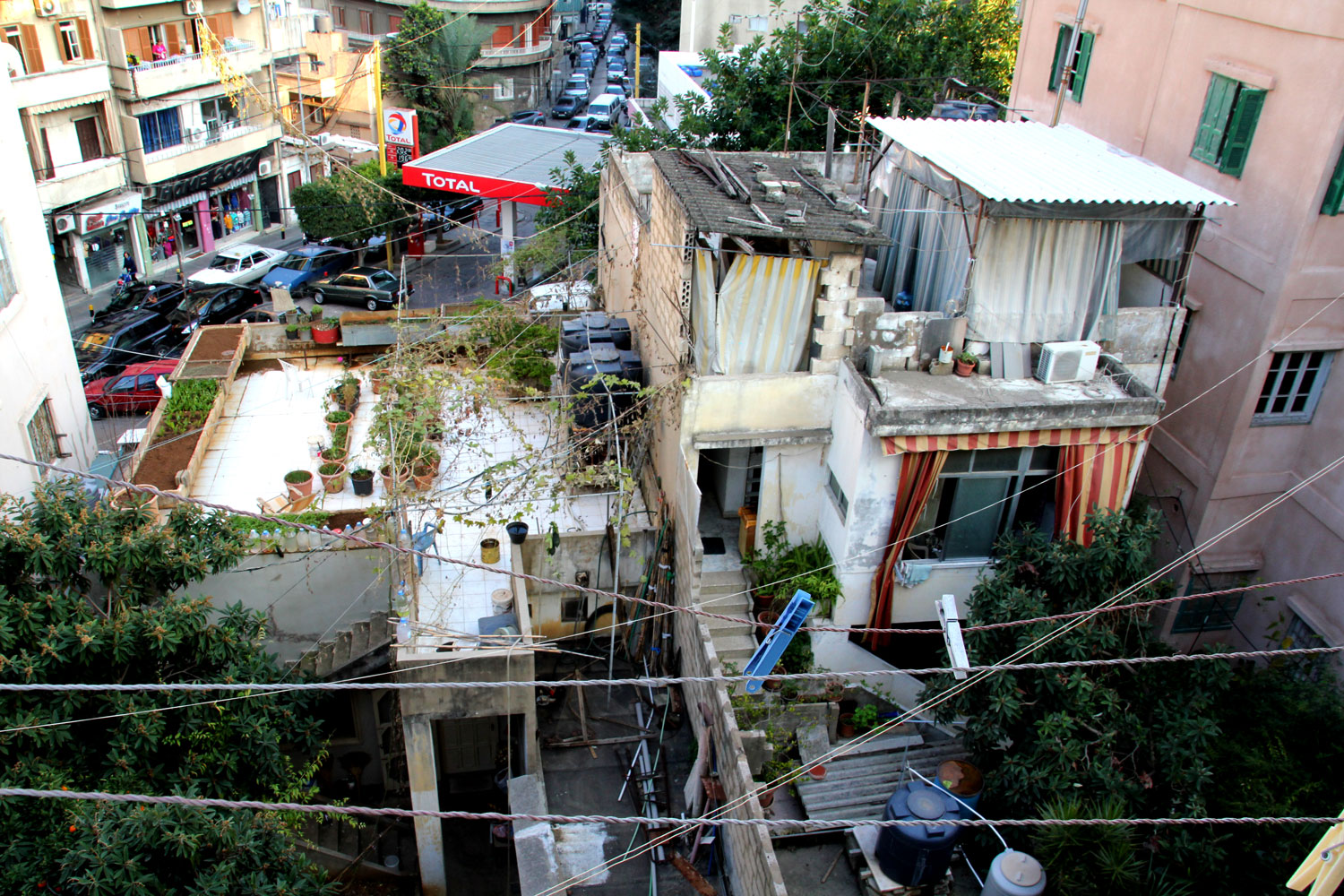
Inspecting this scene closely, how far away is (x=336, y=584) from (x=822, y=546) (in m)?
9.39

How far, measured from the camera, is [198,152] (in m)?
39.5

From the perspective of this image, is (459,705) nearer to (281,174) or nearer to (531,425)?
(531,425)

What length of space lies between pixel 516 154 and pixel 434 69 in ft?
51.0

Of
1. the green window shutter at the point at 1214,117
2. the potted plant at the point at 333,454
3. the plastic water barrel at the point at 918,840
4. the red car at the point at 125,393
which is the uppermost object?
the green window shutter at the point at 1214,117

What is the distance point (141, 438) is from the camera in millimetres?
→ 20281

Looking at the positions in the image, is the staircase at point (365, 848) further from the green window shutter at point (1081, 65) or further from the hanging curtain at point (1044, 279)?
the green window shutter at point (1081, 65)

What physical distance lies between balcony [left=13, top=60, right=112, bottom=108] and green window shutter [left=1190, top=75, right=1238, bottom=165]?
3412cm

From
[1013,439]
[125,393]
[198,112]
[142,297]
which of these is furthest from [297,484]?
[198,112]

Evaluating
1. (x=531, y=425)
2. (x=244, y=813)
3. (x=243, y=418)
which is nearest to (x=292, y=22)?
(x=243, y=418)

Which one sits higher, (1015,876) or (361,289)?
(1015,876)

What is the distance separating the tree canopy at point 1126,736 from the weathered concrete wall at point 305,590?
10.8 m

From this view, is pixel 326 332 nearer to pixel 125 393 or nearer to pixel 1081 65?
pixel 125 393

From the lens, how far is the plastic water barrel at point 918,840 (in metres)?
12.4

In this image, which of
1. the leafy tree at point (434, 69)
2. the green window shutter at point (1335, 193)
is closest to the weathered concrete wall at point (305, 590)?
the green window shutter at point (1335, 193)
